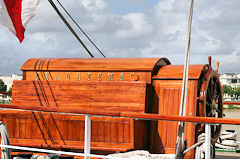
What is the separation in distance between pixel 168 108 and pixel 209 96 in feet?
2.89

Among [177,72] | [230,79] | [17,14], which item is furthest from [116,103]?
[230,79]

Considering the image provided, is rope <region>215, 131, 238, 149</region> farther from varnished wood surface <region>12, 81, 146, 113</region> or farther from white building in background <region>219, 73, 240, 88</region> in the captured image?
white building in background <region>219, 73, 240, 88</region>

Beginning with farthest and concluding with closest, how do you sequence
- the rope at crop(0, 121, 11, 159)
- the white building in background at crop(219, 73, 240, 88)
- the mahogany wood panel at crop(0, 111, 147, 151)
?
1. the white building in background at crop(219, 73, 240, 88)
2. the mahogany wood panel at crop(0, 111, 147, 151)
3. the rope at crop(0, 121, 11, 159)

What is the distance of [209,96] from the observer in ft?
20.5

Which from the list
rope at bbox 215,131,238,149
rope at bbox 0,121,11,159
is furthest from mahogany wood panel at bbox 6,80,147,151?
rope at bbox 215,131,238,149

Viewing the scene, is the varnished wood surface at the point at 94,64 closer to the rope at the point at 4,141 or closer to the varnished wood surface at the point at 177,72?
the varnished wood surface at the point at 177,72

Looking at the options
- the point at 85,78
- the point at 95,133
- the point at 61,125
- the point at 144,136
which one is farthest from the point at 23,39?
the point at 144,136

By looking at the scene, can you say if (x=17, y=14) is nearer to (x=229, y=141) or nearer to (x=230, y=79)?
(x=229, y=141)

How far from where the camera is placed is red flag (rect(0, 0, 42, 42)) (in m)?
6.12

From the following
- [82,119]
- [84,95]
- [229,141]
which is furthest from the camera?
[229,141]

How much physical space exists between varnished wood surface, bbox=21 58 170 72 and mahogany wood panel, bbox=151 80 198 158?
0.36 metres

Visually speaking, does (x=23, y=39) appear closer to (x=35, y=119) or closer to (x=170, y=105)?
(x=35, y=119)

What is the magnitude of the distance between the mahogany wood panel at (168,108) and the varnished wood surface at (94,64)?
359mm

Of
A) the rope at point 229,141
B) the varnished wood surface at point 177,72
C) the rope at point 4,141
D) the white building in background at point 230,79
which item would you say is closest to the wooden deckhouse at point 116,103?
Answer: the varnished wood surface at point 177,72
